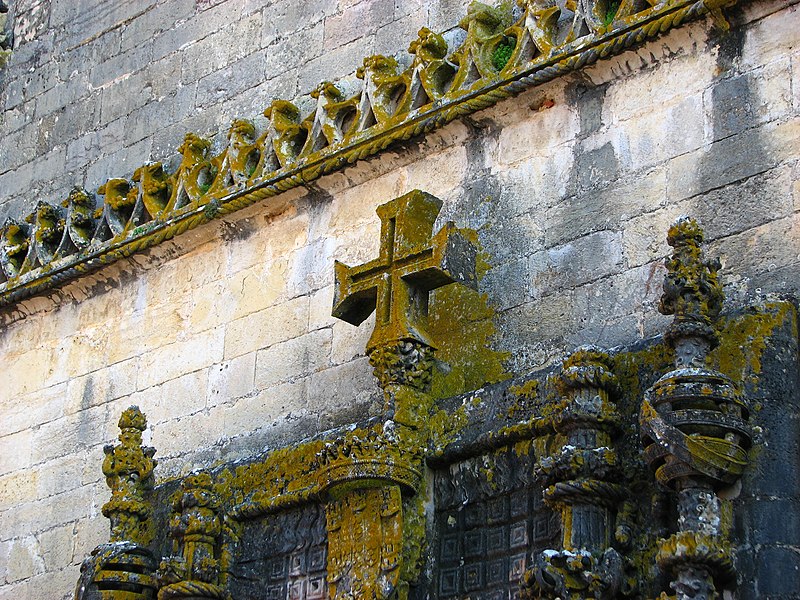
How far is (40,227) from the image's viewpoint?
815 centimetres

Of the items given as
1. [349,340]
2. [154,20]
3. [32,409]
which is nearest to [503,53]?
[349,340]

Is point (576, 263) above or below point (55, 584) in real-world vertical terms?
above

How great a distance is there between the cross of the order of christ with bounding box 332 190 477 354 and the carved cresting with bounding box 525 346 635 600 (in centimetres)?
79

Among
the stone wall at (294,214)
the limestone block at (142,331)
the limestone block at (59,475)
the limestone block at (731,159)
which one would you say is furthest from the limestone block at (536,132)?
the limestone block at (59,475)

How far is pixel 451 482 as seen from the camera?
5.73 meters

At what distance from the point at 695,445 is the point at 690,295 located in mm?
563

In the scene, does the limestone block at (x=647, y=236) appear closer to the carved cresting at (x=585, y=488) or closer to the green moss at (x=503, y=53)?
the carved cresting at (x=585, y=488)

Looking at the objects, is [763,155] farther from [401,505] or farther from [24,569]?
[24,569]

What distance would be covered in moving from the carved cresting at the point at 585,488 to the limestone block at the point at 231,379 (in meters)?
1.94

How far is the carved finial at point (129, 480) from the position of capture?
6652 millimetres

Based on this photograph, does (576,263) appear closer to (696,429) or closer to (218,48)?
(696,429)

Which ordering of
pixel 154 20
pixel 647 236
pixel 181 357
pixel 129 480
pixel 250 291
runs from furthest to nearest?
pixel 154 20 → pixel 181 357 → pixel 250 291 → pixel 129 480 → pixel 647 236

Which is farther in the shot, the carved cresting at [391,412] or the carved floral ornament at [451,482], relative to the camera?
the carved cresting at [391,412]

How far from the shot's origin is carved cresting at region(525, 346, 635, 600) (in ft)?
16.0
